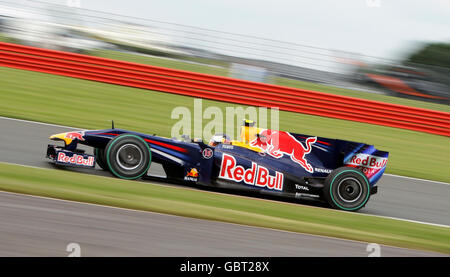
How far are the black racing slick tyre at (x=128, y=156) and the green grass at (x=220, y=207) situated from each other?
0.50ft

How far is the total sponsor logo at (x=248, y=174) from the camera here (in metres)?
8.05

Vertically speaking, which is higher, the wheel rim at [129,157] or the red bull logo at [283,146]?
the red bull logo at [283,146]

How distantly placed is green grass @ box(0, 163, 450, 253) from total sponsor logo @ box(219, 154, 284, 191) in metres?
0.24

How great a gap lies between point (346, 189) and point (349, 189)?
5cm

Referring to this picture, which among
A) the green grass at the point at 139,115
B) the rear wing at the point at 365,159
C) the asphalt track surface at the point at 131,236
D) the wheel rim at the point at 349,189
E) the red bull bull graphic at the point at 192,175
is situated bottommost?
the asphalt track surface at the point at 131,236

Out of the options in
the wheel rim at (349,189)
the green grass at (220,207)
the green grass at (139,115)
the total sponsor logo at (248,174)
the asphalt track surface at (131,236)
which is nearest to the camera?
the asphalt track surface at (131,236)

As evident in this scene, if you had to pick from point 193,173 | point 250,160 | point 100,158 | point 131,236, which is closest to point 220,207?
point 193,173

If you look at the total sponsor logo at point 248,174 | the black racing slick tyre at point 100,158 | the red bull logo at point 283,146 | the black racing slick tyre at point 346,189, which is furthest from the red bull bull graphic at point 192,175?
the black racing slick tyre at point 346,189

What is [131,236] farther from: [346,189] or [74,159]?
[346,189]

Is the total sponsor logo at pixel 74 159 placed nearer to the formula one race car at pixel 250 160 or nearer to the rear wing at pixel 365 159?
the formula one race car at pixel 250 160

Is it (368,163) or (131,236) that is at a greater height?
(368,163)

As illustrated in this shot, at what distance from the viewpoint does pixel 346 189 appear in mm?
8469

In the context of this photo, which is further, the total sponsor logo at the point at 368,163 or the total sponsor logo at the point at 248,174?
the total sponsor logo at the point at 368,163

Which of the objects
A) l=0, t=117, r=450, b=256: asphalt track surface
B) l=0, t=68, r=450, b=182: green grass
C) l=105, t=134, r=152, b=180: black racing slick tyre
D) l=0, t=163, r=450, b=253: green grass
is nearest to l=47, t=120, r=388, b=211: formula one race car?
l=105, t=134, r=152, b=180: black racing slick tyre
